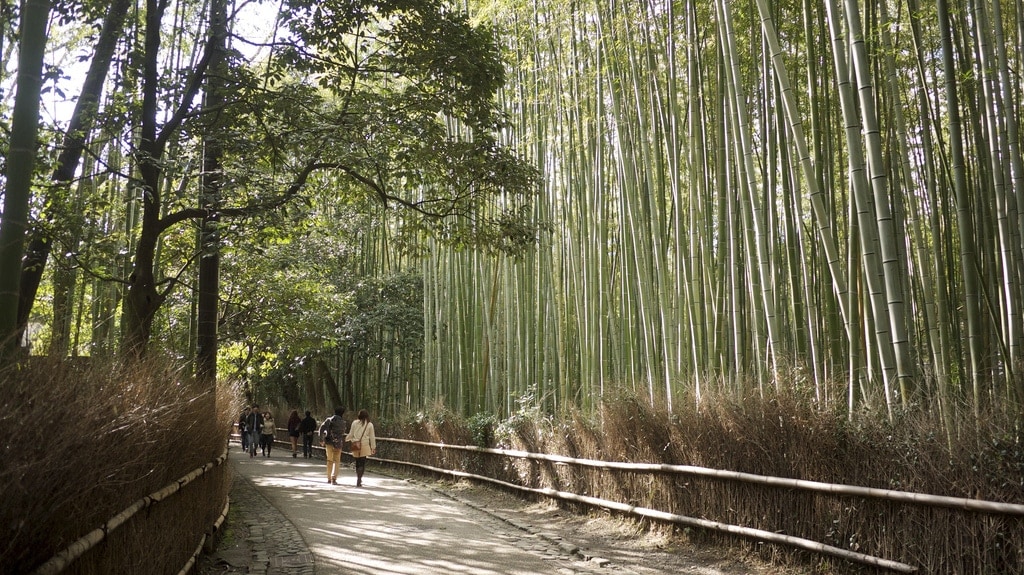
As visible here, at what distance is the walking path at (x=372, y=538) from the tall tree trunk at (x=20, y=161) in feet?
7.18

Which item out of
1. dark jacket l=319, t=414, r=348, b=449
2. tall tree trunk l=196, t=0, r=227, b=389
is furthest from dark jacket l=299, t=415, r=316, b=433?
tall tree trunk l=196, t=0, r=227, b=389

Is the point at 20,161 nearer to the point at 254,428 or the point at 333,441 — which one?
the point at 333,441

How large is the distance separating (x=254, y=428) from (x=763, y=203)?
43.0 ft

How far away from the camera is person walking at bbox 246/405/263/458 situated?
16.7 m

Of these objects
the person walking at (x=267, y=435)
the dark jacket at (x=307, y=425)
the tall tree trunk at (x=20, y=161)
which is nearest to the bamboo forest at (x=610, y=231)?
the tall tree trunk at (x=20, y=161)

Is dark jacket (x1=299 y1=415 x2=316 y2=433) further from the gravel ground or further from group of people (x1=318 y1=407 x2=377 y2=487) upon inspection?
the gravel ground

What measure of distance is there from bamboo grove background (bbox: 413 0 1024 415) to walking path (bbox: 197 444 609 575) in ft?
4.79

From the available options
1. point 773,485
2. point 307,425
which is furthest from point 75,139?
point 307,425

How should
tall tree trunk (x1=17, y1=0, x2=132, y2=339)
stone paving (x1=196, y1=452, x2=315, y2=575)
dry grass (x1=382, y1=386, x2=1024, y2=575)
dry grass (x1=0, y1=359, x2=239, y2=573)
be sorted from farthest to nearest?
tall tree trunk (x1=17, y1=0, x2=132, y2=339) < stone paving (x1=196, y1=452, x2=315, y2=575) < dry grass (x1=382, y1=386, x2=1024, y2=575) < dry grass (x1=0, y1=359, x2=239, y2=573)

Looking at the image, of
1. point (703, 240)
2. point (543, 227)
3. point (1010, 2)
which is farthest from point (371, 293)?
point (1010, 2)

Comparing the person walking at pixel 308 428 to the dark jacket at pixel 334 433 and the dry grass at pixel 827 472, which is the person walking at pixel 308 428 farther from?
the dry grass at pixel 827 472

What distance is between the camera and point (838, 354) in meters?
5.39

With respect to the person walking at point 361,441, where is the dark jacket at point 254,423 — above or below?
above

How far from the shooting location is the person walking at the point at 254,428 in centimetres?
1669
